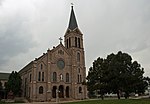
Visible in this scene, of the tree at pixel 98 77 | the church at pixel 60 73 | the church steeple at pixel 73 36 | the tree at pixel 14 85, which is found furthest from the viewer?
the church steeple at pixel 73 36

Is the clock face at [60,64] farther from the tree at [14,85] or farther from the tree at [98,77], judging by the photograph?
the tree at [98,77]

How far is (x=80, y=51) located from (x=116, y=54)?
2697 cm

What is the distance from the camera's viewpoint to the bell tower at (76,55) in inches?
2532

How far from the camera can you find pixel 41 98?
192ft

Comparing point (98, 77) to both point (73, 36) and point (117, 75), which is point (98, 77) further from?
point (73, 36)

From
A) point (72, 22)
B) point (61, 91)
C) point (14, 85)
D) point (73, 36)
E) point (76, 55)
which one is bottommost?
point (61, 91)

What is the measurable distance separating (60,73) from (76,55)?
27.7ft

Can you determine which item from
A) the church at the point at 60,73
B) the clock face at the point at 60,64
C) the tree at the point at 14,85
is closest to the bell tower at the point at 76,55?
the church at the point at 60,73

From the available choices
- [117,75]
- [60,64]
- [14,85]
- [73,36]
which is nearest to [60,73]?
[60,64]

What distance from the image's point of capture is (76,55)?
222 feet

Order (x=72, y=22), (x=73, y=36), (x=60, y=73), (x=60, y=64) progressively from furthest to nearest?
(x=72, y=22) → (x=73, y=36) → (x=60, y=64) → (x=60, y=73)

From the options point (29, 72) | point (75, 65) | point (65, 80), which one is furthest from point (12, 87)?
point (75, 65)

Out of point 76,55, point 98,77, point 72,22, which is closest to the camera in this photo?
point 98,77

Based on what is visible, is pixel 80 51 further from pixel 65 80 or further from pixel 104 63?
pixel 104 63
